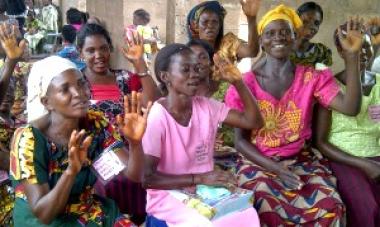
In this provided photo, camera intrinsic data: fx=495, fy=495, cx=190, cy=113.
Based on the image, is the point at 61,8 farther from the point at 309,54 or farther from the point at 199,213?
the point at 199,213

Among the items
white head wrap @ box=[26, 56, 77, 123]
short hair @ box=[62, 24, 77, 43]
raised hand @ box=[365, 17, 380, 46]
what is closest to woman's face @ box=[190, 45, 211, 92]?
white head wrap @ box=[26, 56, 77, 123]

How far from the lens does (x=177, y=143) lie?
2.79 meters

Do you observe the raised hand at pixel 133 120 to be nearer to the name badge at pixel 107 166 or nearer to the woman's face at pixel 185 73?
the name badge at pixel 107 166

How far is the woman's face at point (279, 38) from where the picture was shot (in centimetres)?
328

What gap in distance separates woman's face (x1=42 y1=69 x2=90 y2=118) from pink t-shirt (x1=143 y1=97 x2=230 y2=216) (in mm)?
426

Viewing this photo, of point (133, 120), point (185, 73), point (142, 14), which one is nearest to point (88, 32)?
point (185, 73)

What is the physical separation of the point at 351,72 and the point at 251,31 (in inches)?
40.6

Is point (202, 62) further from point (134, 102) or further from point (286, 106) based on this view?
point (134, 102)

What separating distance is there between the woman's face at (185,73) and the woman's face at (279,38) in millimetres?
692

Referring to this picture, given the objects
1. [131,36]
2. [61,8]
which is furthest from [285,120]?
[61,8]

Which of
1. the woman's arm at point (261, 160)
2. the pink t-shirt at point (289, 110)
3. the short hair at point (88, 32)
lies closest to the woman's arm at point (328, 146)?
the pink t-shirt at point (289, 110)

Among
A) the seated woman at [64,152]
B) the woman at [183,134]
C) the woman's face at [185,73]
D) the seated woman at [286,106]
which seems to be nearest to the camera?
the seated woman at [64,152]

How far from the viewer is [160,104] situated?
2871 millimetres

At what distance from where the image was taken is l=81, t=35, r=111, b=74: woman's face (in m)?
3.47
